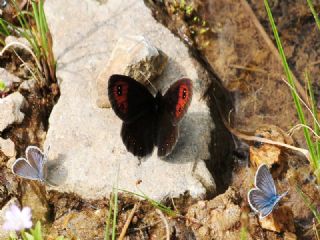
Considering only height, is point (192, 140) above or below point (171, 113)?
below

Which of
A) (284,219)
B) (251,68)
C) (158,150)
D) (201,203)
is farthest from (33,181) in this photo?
(251,68)

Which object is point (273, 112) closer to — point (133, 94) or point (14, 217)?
point (133, 94)

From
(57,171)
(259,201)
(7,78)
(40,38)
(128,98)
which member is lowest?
(259,201)

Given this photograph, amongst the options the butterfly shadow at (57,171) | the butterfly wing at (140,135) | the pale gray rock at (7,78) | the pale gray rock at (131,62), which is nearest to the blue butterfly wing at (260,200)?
the butterfly wing at (140,135)

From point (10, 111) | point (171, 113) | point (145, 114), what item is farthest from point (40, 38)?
point (171, 113)

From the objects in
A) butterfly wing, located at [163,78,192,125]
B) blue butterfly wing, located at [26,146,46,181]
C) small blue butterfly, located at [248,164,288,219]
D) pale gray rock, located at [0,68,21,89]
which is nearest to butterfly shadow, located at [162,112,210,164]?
butterfly wing, located at [163,78,192,125]

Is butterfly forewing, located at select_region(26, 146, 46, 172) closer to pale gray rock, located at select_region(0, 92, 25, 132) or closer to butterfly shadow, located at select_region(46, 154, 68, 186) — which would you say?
butterfly shadow, located at select_region(46, 154, 68, 186)

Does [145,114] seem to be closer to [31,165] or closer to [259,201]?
[31,165]
